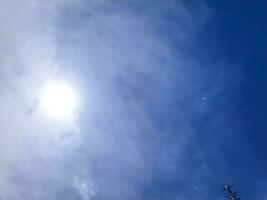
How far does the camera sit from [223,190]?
173ft

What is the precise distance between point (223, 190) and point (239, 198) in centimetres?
269

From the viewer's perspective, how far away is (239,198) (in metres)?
51.8
